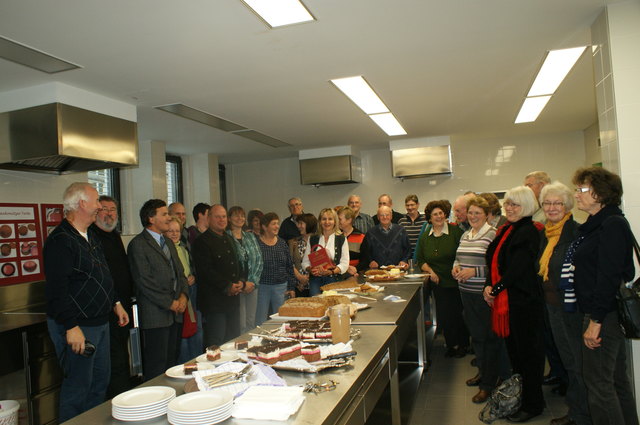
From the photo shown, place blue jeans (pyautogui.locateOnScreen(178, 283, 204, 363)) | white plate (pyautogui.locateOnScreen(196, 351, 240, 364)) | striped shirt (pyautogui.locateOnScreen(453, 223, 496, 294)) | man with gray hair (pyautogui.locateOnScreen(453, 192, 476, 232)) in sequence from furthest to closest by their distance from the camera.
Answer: man with gray hair (pyautogui.locateOnScreen(453, 192, 476, 232)) → blue jeans (pyautogui.locateOnScreen(178, 283, 204, 363)) → striped shirt (pyautogui.locateOnScreen(453, 223, 496, 294)) → white plate (pyautogui.locateOnScreen(196, 351, 240, 364))

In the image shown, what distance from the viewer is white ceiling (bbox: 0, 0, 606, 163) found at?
2.46 metres

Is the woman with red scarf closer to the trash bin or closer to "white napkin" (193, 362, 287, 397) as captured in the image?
"white napkin" (193, 362, 287, 397)

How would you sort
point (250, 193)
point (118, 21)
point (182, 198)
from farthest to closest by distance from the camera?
point (250, 193) → point (182, 198) → point (118, 21)

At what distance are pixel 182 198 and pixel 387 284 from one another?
167 inches

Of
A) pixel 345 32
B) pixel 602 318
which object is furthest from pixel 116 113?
pixel 602 318

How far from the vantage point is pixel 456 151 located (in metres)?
7.08

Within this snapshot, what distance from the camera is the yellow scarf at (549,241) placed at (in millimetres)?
2717

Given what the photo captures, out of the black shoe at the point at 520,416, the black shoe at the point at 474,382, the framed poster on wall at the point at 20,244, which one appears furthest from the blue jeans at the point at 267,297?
the black shoe at the point at 520,416

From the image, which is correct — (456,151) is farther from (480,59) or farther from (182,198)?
(182,198)

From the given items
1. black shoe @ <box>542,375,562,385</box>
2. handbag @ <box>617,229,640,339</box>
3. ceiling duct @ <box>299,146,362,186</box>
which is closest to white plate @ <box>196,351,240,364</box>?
handbag @ <box>617,229,640,339</box>

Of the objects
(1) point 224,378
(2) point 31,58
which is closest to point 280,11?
(2) point 31,58

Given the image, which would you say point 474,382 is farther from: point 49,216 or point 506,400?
point 49,216

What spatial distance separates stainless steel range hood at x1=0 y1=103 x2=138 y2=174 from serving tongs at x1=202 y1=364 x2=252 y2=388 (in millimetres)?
2575

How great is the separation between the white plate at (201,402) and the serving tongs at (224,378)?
8 cm
